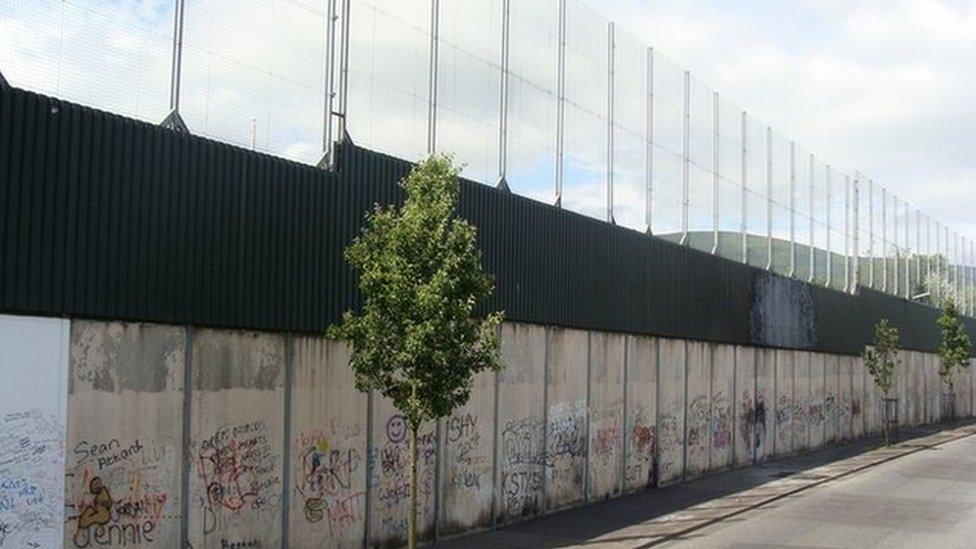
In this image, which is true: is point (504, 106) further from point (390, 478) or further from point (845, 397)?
point (845, 397)

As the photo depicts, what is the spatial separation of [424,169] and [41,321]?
5203 millimetres

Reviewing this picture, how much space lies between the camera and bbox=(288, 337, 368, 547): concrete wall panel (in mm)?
15406

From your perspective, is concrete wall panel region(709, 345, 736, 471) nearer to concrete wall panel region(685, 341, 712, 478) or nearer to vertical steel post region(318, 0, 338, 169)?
concrete wall panel region(685, 341, 712, 478)

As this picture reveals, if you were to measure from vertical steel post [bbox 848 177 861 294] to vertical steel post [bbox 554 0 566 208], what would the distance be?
2487 cm

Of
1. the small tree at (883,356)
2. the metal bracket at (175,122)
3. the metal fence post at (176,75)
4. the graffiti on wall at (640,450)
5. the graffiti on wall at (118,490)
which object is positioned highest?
the metal fence post at (176,75)

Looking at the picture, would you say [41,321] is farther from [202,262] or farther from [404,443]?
[404,443]

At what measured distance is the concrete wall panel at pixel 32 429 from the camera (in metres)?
11.3

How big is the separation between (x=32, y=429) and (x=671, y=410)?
19.4 meters

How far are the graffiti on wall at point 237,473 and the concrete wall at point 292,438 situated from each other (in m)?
0.02

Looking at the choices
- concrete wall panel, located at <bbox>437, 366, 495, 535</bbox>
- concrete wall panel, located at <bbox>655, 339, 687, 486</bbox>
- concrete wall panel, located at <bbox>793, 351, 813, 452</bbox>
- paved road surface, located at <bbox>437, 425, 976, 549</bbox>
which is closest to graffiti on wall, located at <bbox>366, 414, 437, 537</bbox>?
concrete wall panel, located at <bbox>437, 366, 495, 535</bbox>

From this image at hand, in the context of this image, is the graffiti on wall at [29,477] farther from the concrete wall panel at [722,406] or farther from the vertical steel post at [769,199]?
the vertical steel post at [769,199]

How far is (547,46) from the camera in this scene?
24.3m

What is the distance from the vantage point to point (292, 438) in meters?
15.3

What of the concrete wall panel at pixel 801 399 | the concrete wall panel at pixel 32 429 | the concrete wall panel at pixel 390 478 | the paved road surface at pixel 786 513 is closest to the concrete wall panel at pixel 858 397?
the concrete wall panel at pixel 801 399
